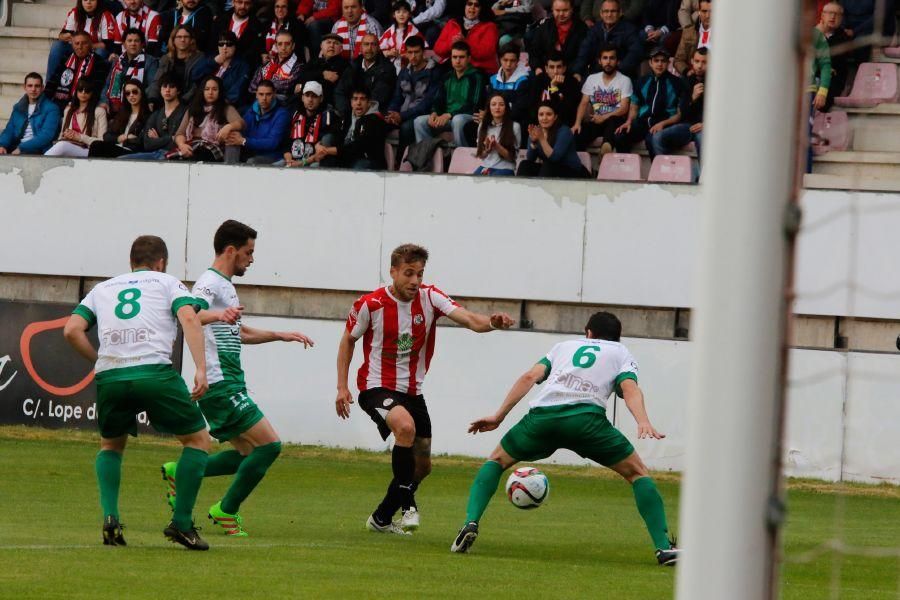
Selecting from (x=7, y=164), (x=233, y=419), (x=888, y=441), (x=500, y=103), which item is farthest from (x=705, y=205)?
(x=7, y=164)

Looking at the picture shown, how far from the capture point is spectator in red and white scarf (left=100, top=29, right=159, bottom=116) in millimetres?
19719

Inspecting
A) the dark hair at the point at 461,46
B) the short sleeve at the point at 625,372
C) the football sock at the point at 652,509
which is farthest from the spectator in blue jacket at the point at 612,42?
the football sock at the point at 652,509

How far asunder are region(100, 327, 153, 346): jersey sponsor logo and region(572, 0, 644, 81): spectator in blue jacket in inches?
405

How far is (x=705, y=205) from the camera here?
379 cm

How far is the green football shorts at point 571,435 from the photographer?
909 centimetres

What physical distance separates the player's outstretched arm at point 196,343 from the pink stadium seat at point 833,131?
1046 centimetres

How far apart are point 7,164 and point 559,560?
11253 mm

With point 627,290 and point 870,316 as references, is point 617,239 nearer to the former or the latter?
point 627,290

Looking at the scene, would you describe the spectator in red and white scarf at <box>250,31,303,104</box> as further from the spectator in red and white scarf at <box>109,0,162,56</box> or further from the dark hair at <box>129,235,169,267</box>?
the dark hair at <box>129,235,169,267</box>

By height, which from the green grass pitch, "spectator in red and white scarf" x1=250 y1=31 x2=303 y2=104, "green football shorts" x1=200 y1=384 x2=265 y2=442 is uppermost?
"spectator in red and white scarf" x1=250 y1=31 x2=303 y2=104

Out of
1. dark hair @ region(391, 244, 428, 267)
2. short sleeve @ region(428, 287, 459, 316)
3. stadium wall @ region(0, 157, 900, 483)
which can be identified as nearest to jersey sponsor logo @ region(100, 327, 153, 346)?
dark hair @ region(391, 244, 428, 267)

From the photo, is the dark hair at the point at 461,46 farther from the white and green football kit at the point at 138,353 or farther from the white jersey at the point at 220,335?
the white and green football kit at the point at 138,353

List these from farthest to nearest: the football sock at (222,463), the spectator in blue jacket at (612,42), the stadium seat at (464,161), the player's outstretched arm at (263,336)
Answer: the spectator in blue jacket at (612,42)
the stadium seat at (464,161)
the football sock at (222,463)
the player's outstretched arm at (263,336)

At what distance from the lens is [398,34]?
62.2 ft
